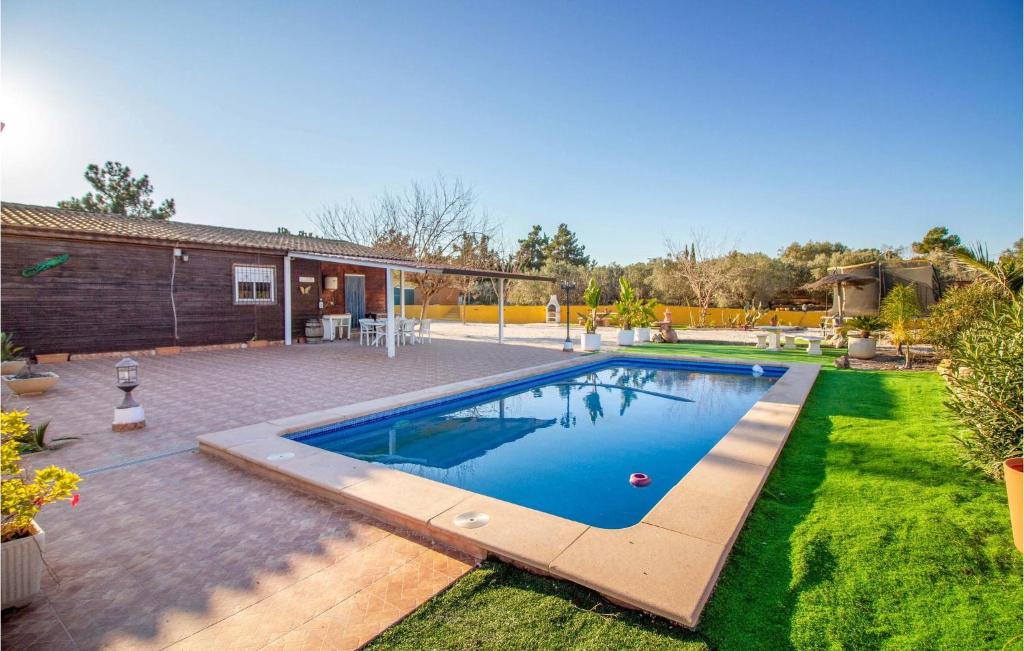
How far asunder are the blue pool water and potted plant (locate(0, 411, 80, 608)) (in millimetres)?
3091

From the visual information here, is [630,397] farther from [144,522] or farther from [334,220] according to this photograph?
[334,220]

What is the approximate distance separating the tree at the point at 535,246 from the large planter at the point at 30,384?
1450 inches

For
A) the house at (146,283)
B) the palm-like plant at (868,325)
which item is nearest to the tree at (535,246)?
the house at (146,283)

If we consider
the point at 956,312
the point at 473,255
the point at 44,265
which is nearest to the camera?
the point at 956,312

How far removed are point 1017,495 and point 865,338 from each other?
11.1m

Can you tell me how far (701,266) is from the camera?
26.9 m

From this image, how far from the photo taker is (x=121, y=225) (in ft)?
40.8

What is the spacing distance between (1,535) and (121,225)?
43.8 feet

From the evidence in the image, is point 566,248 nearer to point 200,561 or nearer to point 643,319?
point 643,319

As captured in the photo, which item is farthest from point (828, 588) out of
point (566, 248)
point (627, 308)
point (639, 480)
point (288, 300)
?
point (566, 248)

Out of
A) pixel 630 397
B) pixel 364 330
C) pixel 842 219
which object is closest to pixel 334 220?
pixel 364 330

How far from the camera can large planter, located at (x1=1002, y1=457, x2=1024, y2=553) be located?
8.72ft

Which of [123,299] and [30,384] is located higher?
[123,299]

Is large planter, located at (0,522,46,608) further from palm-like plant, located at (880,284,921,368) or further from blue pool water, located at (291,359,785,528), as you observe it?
palm-like plant, located at (880,284,921,368)
